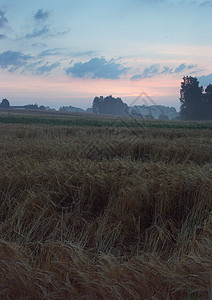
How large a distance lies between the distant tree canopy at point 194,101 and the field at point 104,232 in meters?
55.3

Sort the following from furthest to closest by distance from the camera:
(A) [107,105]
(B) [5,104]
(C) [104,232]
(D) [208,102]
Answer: (B) [5,104] < (A) [107,105] < (D) [208,102] < (C) [104,232]

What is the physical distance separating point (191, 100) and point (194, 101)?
2.35ft

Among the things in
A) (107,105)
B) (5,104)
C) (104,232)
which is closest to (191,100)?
(107,105)

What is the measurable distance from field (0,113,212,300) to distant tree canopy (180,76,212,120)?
5532cm

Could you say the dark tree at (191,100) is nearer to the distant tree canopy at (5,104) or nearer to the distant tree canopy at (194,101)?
the distant tree canopy at (194,101)

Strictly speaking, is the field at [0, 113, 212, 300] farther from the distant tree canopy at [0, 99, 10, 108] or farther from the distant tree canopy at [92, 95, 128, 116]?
the distant tree canopy at [0, 99, 10, 108]

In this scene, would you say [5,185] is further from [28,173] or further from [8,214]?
[8,214]

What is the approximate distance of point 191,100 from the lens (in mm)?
56531

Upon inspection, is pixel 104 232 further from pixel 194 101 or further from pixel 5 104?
pixel 5 104

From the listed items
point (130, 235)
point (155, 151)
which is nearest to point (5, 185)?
point (130, 235)

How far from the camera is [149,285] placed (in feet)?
5.68

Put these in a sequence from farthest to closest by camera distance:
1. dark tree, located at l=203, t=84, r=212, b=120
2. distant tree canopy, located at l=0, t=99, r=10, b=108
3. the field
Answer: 1. distant tree canopy, located at l=0, t=99, r=10, b=108
2. dark tree, located at l=203, t=84, r=212, b=120
3. the field

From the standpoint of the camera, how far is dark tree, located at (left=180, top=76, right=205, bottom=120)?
55.4 meters

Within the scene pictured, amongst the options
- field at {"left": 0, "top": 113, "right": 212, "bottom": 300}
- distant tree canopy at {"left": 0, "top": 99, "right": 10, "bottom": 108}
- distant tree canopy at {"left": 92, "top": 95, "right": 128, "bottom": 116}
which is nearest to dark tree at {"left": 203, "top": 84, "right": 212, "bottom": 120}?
distant tree canopy at {"left": 92, "top": 95, "right": 128, "bottom": 116}
